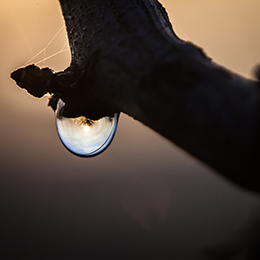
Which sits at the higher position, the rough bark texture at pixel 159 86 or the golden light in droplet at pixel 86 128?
Answer: the golden light in droplet at pixel 86 128

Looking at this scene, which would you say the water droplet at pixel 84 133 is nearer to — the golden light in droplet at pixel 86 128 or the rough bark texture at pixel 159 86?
the golden light in droplet at pixel 86 128

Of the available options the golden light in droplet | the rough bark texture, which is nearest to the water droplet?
the golden light in droplet

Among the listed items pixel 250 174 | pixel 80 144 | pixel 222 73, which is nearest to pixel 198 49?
pixel 222 73

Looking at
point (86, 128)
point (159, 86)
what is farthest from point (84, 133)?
point (159, 86)

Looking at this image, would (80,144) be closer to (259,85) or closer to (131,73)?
(131,73)

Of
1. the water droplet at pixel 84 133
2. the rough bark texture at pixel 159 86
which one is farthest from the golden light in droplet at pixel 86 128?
the rough bark texture at pixel 159 86

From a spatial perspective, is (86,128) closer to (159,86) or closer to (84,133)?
(84,133)
